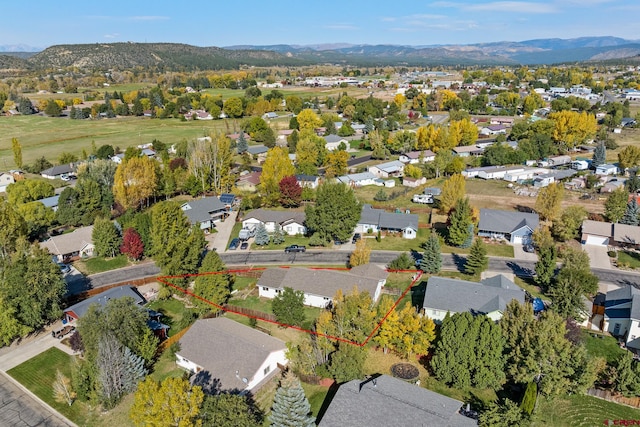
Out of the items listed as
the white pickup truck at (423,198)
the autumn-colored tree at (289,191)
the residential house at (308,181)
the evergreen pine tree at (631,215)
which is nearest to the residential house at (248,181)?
the residential house at (308,181)

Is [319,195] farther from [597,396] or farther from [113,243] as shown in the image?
[597,396]

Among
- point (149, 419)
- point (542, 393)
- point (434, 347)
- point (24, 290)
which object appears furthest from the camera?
point (24, 290)

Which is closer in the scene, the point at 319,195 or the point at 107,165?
the point at 319,195

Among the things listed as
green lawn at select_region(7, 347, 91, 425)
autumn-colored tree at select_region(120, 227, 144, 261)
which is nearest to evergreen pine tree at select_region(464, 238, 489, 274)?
autumn-colored tree at select_region(120, 227, 144, 261)

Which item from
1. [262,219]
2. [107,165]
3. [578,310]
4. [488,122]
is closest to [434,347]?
[578,310]

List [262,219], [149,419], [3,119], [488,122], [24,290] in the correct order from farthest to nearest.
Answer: [3,119], [488,122], [262,219], [24,290], [149,419]

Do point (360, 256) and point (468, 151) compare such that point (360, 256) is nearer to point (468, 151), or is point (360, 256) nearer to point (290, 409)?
point (290, 409)

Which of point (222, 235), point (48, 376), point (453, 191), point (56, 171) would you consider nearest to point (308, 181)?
point (222, 235)

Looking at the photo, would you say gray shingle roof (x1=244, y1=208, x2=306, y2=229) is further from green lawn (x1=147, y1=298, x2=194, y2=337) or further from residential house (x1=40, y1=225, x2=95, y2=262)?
residential house (x1=40, y1=225, x2=95, y2=262)
